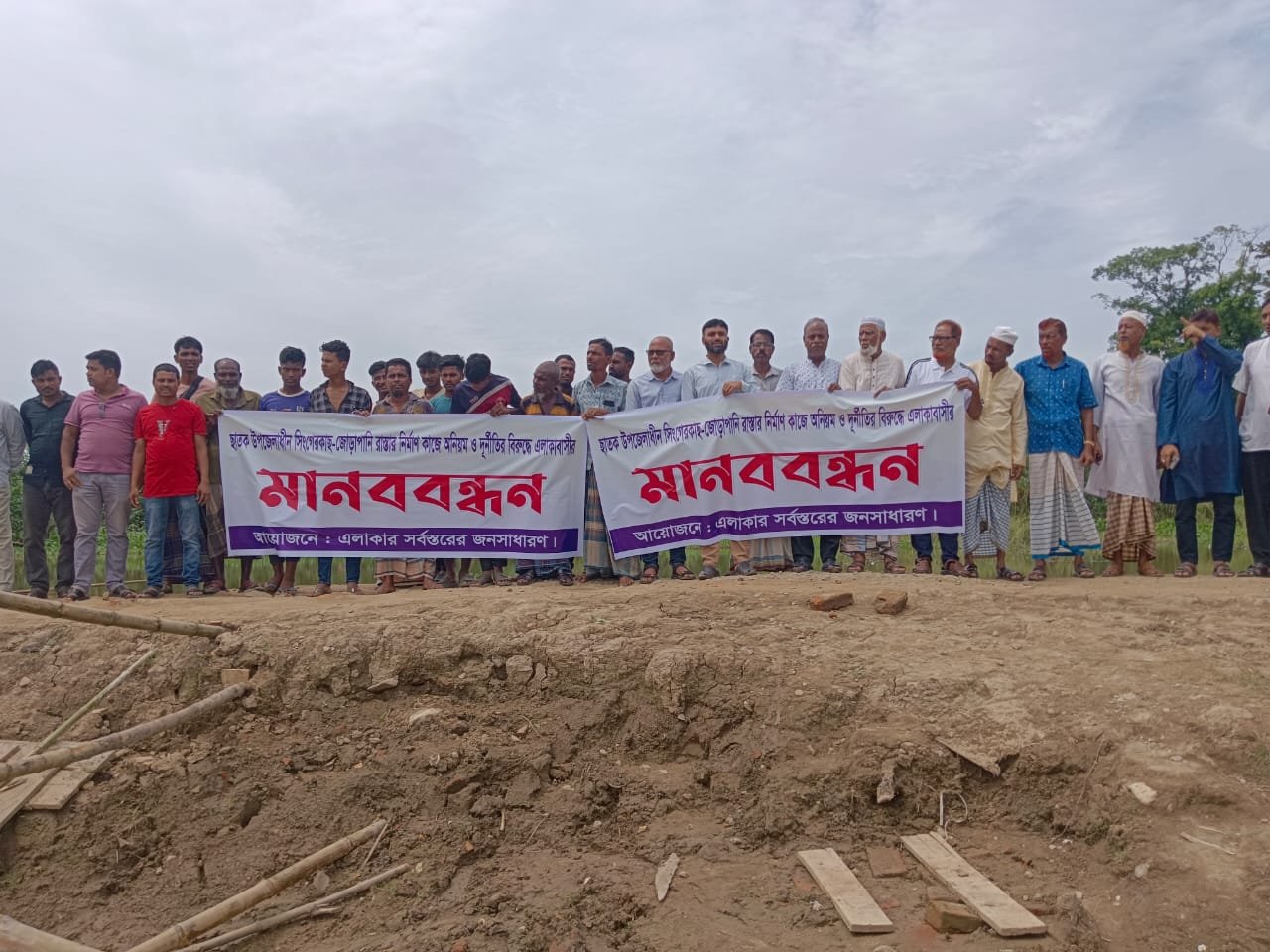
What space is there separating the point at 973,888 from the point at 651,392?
15.0 feet

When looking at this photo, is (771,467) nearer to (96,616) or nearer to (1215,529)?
(1215,529)

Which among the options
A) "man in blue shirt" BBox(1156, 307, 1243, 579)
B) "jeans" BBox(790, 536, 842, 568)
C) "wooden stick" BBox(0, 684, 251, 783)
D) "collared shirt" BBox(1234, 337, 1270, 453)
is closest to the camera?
"wooden stick" BBox(0, 684, 251, 783)

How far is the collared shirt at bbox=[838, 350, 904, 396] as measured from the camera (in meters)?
7.12

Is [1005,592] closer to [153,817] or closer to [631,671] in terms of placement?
[631,671]

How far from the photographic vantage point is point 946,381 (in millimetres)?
6766

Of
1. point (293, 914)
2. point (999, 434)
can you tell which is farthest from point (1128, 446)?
point (293, 914)

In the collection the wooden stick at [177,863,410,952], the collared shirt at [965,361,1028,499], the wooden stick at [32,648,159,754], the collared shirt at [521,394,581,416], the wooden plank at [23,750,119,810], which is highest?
the collared shirt at [521,394,581,416]

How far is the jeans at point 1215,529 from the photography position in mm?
6613

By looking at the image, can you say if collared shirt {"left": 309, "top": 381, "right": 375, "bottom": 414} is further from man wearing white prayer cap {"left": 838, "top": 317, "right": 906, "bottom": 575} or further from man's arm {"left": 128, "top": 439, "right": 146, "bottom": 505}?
man wearing white prayer cap {"left": 838, "top": 317, "right": 906, "bottom": 575}

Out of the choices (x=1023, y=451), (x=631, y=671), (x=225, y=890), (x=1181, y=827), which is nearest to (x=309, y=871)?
(x=225, y=890)

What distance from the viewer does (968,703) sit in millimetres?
4461

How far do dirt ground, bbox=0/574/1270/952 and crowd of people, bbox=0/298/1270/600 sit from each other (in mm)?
999

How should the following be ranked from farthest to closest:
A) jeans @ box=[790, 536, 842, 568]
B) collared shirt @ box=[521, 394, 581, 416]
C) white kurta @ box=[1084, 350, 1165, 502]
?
collared shirt @ box=[521, 394, 581, 416] < jeans @ box=[790, 536, 842, 568] < white kurta @ box=[1084, 350, 1165, 502]

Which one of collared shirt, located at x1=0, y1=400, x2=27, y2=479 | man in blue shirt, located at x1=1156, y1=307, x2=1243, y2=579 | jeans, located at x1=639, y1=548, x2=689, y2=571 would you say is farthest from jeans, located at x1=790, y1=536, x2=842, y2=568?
collared shirt, located at x1=0, y1=400, x2=27, y2=479
